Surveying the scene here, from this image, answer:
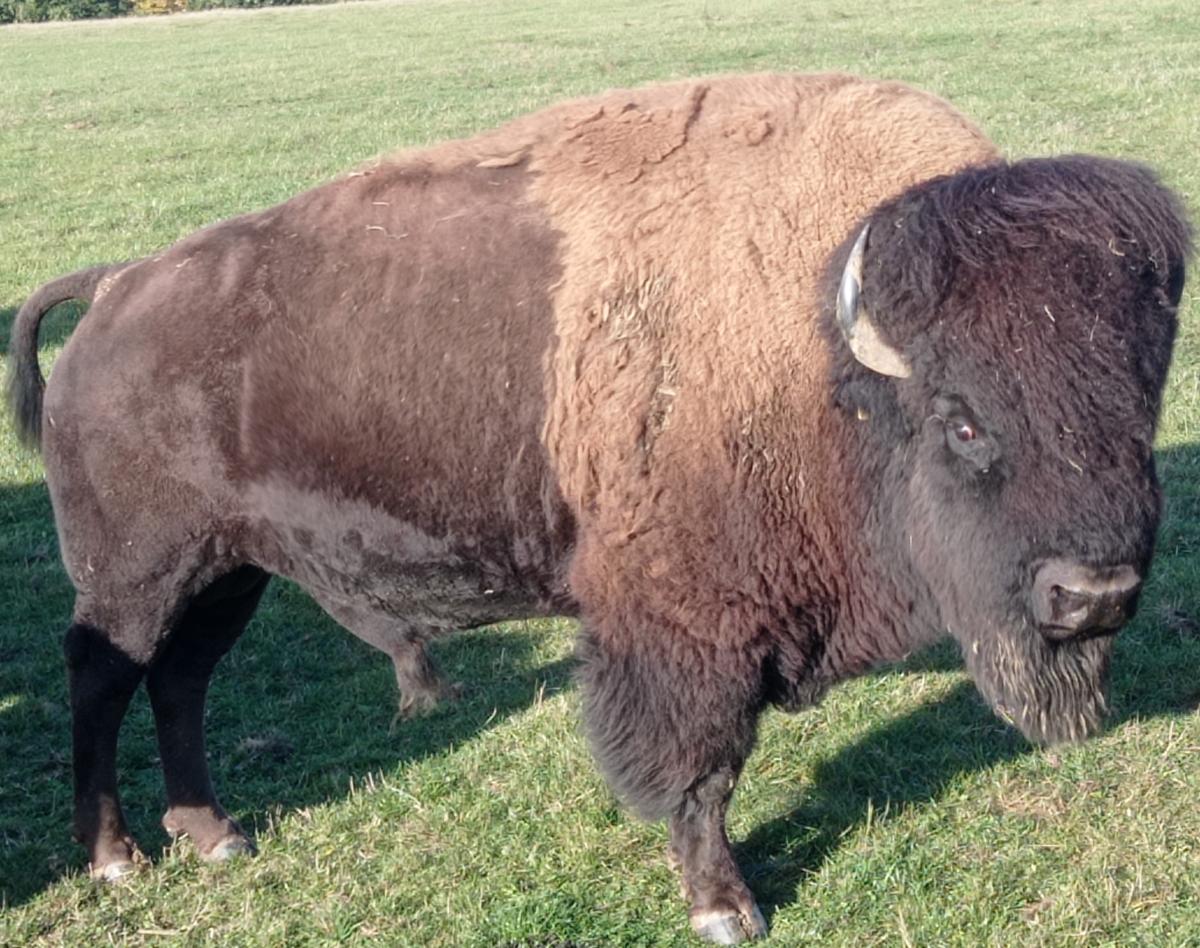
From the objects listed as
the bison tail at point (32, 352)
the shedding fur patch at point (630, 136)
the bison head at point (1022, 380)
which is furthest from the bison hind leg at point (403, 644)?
the bison head at point (1022, 380)

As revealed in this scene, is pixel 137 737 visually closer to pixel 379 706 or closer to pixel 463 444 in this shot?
pixel 379 706

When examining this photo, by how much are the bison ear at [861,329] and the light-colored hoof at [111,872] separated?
2792 mm

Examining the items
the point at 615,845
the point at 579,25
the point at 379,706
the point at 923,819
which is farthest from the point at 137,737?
the point at 579,25

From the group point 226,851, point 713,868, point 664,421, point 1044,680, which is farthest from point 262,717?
point 1044,680

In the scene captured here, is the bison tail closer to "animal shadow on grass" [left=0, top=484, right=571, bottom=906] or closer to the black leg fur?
the black leg fur

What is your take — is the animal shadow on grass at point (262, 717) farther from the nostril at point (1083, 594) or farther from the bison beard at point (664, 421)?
the nostril at point (1083, 594)

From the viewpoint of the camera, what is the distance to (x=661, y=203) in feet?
14.0

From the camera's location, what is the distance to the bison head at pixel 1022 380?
11.8 ft

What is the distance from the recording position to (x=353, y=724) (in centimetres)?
578

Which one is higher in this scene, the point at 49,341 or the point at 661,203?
the point at 661,203

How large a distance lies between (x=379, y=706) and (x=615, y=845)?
4.76 ft

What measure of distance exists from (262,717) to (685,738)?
2268 millimetres

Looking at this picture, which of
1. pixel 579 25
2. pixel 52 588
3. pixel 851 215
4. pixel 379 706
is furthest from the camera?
pixel 579 25

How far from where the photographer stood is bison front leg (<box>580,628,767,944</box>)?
4152mm
